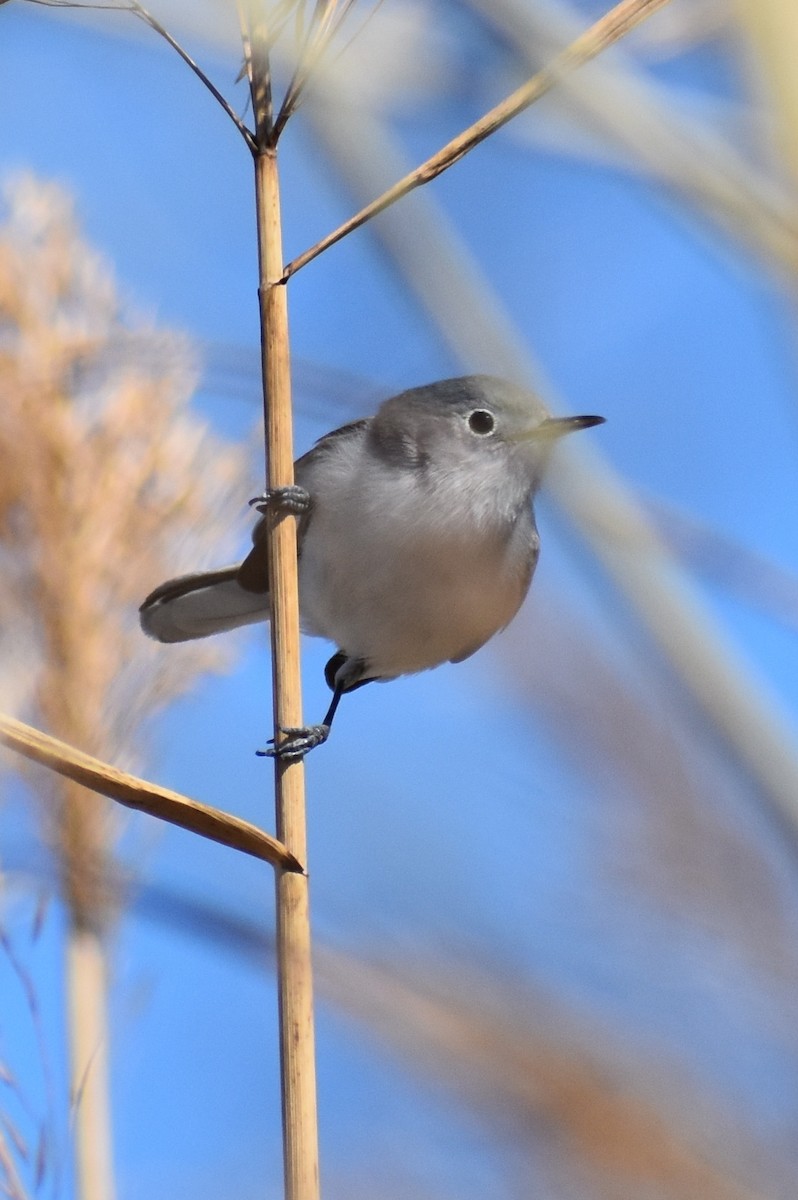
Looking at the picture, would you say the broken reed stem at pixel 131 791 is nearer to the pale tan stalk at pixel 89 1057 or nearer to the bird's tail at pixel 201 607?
the pale tan stalk at pixel 89 1057

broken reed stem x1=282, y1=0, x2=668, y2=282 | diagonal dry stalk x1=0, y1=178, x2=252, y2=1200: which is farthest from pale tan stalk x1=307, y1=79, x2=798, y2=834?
diagonal dry stalk x1=0, y1=178, x2=252, y2=1200

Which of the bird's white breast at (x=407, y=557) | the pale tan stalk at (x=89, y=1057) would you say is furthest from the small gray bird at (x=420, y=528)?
the pale tan stalk at (x=89, y=1057)

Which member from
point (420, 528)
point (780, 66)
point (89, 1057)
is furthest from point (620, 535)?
point (420, 528)

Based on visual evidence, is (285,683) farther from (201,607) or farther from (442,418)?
(201,607)

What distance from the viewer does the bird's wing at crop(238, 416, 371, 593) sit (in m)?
2.39

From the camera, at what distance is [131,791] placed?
0.91 meters

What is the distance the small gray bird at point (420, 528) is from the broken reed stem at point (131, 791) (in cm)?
103

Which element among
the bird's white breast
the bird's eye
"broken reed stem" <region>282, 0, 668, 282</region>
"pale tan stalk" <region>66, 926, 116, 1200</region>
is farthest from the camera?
the bird's eye

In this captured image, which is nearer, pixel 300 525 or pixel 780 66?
pixel 780 66

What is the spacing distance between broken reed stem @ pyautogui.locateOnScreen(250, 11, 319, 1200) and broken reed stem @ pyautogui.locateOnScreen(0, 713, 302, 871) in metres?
0.07

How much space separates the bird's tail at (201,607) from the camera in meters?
2.45

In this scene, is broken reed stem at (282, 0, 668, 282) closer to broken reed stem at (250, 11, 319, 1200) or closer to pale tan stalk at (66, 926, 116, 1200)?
broken reed stem at (250, 11, 319, 1200)

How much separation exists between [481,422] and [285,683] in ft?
4.11

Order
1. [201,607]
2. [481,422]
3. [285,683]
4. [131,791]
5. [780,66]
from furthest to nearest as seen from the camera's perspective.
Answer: [201,607]
[481,422]
[285,683]
[131,791]
[780,66]
